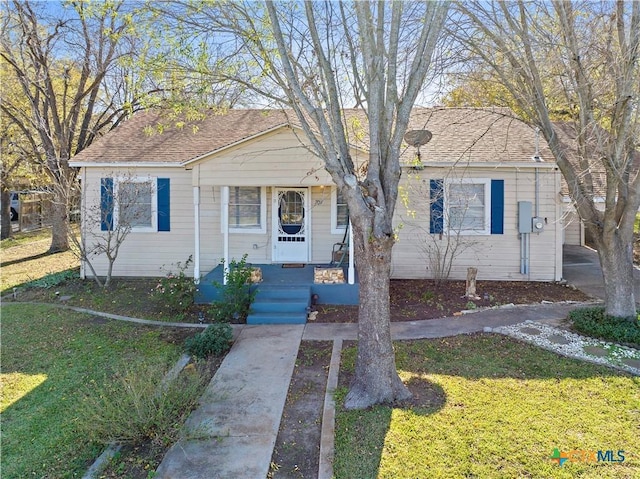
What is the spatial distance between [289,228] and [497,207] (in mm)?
5300

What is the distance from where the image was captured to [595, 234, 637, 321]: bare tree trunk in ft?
22.4

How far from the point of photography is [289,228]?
36.3ft

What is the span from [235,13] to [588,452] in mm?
6438

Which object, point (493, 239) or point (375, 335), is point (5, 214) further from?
point (375, 335)

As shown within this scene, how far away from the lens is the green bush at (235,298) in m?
7.89

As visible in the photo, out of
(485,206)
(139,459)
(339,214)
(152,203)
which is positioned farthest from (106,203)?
(485,206)

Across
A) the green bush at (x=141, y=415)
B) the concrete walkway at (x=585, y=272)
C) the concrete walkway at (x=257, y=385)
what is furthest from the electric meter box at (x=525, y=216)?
the green bush at (x=141, y=415)

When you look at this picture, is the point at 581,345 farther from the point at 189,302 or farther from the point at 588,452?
the point at 189,302

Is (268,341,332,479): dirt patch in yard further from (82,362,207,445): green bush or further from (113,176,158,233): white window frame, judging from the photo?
(113,176,158,233): white window frame

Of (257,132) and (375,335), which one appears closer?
(375,335)

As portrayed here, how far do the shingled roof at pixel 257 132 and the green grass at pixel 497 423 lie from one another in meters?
6.07

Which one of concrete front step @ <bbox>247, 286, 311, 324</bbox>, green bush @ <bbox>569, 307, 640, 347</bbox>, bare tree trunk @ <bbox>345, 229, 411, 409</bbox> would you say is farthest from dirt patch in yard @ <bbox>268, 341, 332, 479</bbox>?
green bush @ <bbox>569, 307, 640, 347</bbox>

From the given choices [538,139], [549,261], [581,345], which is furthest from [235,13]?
[549,261]

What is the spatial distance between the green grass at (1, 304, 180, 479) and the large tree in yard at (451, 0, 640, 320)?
22.6ft
